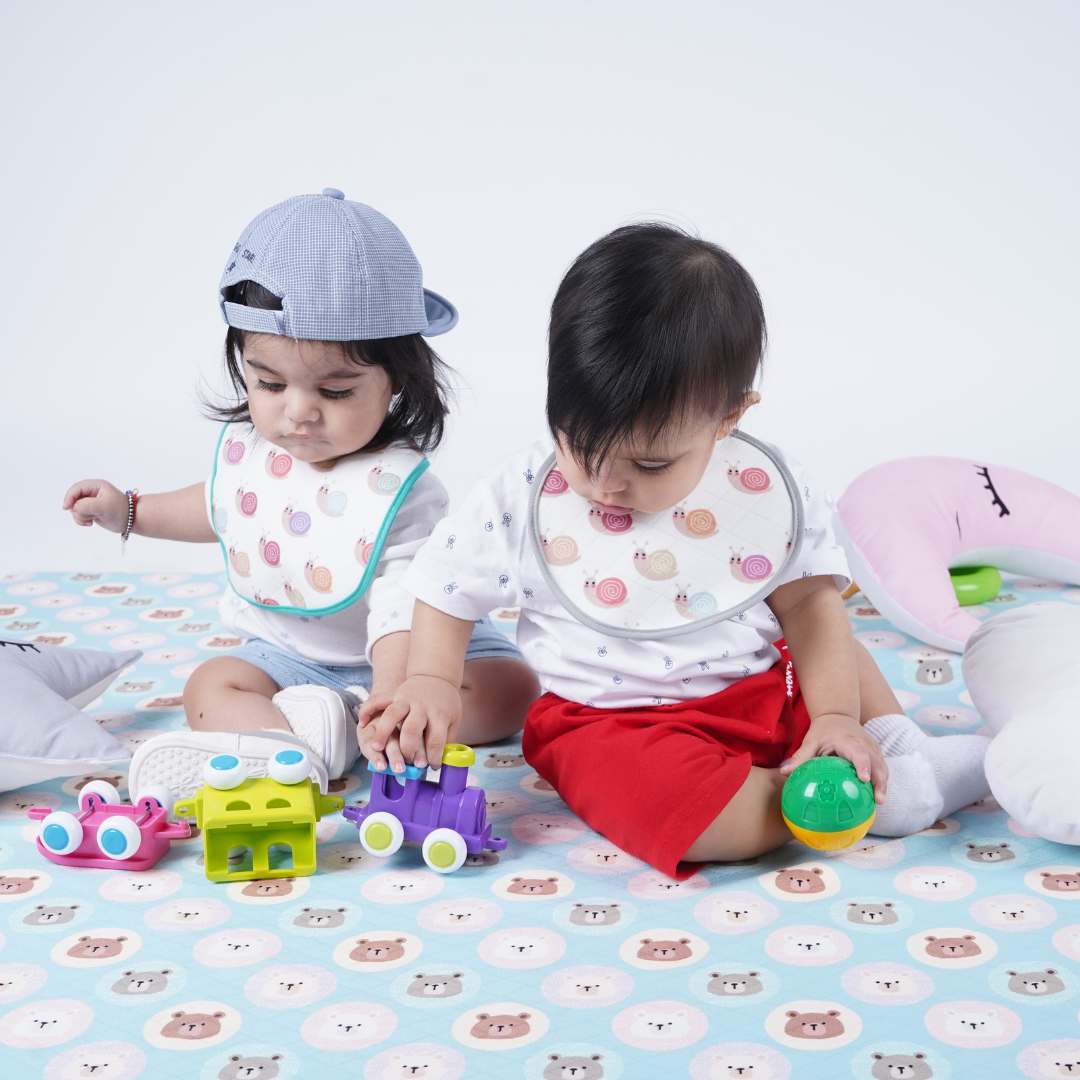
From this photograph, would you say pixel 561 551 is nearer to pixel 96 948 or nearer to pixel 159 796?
pixel 159 796

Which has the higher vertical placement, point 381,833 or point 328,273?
point 328,273

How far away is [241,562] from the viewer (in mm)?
2066

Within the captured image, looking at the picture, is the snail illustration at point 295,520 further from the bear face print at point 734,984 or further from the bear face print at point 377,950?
the bear face print at point 734,984

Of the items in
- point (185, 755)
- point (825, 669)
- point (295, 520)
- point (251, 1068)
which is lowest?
point (251, 1068)

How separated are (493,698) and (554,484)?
1.17 feet

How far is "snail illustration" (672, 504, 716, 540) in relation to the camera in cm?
178

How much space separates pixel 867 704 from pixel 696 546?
1.00ft

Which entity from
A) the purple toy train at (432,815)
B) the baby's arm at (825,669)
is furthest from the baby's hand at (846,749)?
the purple toy train at (432,815)

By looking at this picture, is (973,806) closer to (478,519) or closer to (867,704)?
(867,704)

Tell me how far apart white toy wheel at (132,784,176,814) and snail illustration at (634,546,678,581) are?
1.99ft

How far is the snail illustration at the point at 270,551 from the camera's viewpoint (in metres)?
2.02

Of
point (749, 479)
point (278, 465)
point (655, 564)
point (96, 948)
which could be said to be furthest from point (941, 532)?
point (96, 948)

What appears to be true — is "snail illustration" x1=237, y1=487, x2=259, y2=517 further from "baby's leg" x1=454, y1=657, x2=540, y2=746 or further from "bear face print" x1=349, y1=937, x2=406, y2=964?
"bear face print" x1=349, y1=937, x2=406, y2=964

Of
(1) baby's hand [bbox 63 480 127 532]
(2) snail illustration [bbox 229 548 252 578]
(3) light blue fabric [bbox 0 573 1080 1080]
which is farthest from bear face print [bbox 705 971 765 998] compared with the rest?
(1) baby's hand [bbox 63 480 127 532]
